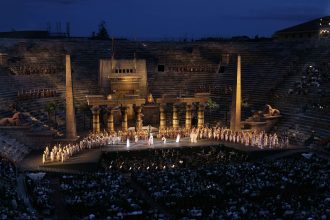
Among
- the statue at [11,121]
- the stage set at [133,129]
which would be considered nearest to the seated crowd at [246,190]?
the stage set at [133,129]

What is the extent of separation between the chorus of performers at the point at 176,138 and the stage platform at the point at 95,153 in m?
0.66

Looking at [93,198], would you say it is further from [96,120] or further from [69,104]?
[96,120]

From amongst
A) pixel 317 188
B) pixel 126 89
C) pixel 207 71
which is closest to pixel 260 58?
pixel 207 71

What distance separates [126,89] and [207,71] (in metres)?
13.0

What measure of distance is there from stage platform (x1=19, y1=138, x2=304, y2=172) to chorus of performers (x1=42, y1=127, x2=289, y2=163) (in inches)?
26.0

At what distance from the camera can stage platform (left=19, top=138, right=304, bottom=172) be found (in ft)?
117

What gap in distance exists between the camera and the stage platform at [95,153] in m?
35.7

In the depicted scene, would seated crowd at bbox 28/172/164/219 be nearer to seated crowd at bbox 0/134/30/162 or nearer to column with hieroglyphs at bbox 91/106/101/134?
seated crowd at bbox 0/134/30/162

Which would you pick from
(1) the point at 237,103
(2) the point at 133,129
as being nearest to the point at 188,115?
(1) the point at 237,103

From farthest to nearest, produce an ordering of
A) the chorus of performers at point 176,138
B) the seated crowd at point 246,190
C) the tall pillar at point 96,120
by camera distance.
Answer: the tall pillar at point 96,120 < the chorus of performers at point 176,138 < the seated crowd at point 246,190

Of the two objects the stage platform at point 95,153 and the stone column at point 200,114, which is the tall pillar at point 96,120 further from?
the stone column at point 200,114

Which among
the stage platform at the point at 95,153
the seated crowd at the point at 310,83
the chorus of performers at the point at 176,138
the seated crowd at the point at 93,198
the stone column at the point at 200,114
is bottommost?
the stage platform at the point at 95,153

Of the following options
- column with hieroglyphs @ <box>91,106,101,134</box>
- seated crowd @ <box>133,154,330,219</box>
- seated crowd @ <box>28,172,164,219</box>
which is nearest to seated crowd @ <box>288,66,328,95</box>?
seated crowd @ <box>133,154,330,219</box>

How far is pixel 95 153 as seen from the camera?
40281 millimetres
